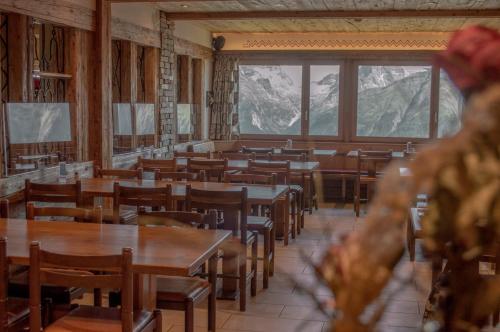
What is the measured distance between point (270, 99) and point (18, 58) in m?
6.07

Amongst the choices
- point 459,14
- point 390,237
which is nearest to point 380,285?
point 390,237

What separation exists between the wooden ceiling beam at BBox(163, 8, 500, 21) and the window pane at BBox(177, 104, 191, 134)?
128 cm

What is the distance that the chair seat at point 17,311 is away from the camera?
10.1ft

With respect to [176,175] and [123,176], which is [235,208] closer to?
[176,175]

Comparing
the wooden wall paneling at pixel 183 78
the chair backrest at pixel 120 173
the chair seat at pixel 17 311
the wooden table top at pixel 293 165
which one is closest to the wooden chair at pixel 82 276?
the chair seat at pixel 17 311

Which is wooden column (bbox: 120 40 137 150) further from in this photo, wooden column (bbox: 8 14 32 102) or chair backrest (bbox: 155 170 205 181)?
wooden column (bbox: 8 14 32 102)

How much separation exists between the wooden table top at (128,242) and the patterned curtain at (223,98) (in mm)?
7357

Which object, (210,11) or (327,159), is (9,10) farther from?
(327,159)

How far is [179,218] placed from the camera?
384 cm

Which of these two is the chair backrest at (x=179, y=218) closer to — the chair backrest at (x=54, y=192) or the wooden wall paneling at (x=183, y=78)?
the chair backrest at (x=54, y=192)

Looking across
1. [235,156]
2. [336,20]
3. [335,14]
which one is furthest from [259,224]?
[336,20]

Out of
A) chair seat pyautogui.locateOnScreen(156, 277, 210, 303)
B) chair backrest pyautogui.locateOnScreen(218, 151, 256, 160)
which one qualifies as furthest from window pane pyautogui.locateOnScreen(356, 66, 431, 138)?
chair seat pyautogui.locateOnScreen(156, 277, 210, 303)

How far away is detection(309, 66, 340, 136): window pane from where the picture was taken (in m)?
11.1

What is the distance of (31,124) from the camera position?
5.74 metres
